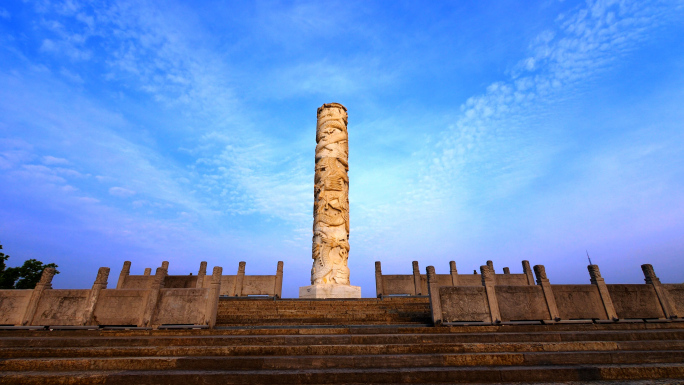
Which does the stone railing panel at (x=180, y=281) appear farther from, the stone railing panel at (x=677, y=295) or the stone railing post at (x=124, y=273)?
the stone railing panel at (x=677, y=295)

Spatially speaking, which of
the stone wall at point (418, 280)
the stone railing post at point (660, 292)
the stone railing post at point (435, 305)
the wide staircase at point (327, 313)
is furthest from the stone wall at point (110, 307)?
the stone railing post at point (660, 292)

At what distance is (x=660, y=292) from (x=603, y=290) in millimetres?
1527

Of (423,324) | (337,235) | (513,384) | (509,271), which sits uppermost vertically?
(337,235)

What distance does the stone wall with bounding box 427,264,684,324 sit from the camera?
21.6 ft

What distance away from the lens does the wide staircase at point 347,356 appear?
12.0 feet

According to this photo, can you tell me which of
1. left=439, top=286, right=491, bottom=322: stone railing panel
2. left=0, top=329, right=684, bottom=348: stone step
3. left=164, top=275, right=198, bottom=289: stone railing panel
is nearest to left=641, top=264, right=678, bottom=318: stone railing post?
left=0, top=329, right=684, bottom=348: stone step

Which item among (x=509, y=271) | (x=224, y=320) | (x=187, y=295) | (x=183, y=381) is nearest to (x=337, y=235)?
(x=224, y=320)

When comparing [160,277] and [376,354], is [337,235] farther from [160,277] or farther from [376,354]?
[376,354]

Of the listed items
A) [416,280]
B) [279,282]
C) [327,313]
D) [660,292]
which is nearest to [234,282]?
[279,282]

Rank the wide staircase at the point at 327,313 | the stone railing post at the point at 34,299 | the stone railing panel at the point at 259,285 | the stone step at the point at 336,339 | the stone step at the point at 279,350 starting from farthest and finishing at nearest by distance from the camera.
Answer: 1. the stone railing panel at the point at 259,285
2. the wide staircase at the point at 327,313
3. the stone railing post at the point at 34,299
4. the stone step at the point at 336,339
5. the stone step at the point at 279,350

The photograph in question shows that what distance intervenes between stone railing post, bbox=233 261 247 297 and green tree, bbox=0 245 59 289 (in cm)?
1047

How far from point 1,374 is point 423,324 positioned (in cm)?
685

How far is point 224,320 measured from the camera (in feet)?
25.0

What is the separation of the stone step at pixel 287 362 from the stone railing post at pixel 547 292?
2398mm
